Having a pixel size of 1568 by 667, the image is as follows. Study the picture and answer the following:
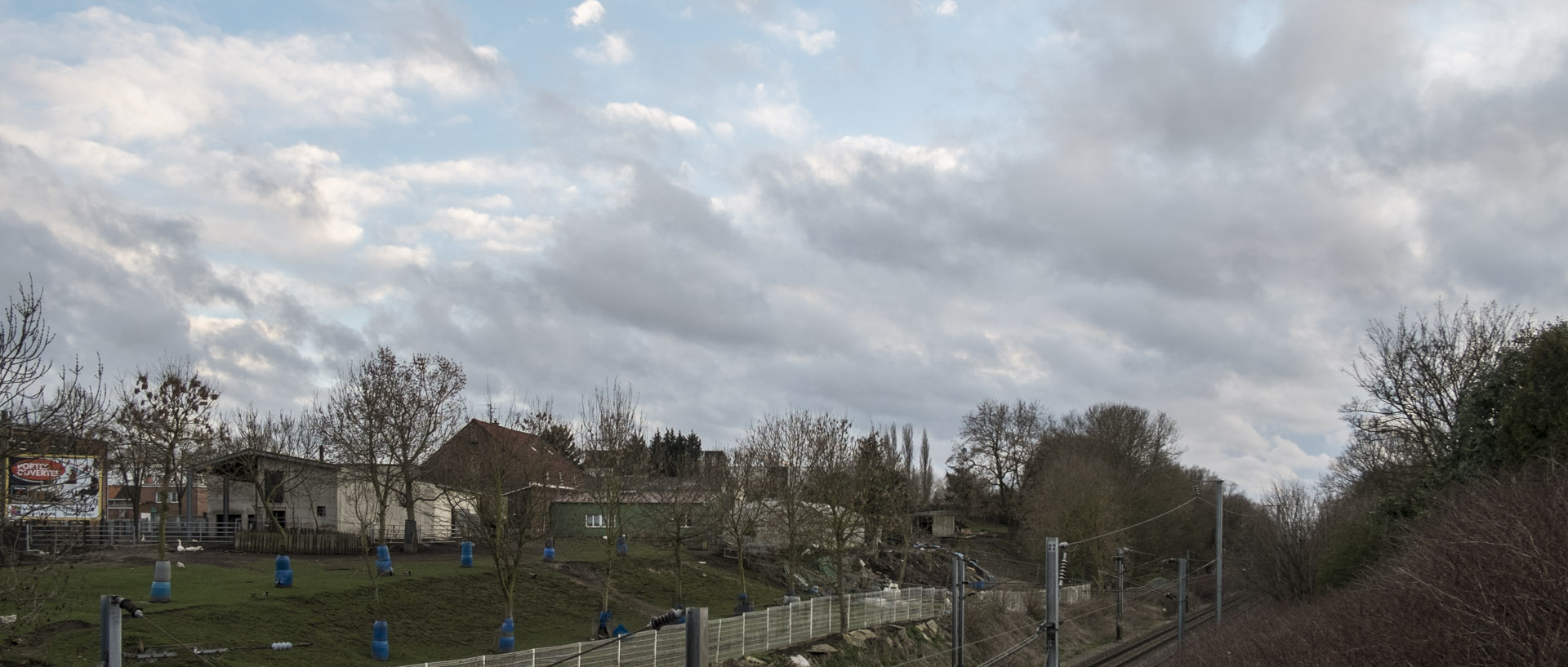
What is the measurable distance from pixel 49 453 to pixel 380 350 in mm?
30560

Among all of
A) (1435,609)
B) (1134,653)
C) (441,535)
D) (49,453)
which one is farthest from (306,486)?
(1435,609)

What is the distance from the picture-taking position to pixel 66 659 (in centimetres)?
2044

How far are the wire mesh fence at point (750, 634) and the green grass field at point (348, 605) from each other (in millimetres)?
4574

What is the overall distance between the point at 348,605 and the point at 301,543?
16.0m

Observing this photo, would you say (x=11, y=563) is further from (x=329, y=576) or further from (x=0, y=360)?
(x=329, y=576)

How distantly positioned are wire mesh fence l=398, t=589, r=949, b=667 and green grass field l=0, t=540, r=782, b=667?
457cm

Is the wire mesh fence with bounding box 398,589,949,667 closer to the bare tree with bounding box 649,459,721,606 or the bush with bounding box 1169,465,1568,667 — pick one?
the bare tree with bounding box 649,459,721,606

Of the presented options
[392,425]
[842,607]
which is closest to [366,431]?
[392,425]

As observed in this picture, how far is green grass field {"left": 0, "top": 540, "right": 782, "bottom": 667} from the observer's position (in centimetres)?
2320

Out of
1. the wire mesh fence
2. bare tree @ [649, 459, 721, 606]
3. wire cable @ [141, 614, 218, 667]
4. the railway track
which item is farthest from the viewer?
the railway track

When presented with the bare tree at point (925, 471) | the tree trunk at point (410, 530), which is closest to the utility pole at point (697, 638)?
the tree trunk at point (410, 530)

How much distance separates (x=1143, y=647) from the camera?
5303 centimetres

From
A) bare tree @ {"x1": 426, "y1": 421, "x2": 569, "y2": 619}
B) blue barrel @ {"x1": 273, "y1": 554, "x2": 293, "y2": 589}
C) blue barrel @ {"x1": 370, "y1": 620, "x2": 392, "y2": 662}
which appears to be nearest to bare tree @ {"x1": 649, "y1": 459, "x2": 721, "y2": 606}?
bare tree @ {"x1": 426, "y1": 421, "x2": 569, "y2": 619}

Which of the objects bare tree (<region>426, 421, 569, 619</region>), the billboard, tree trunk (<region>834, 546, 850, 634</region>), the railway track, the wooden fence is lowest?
the railway track
